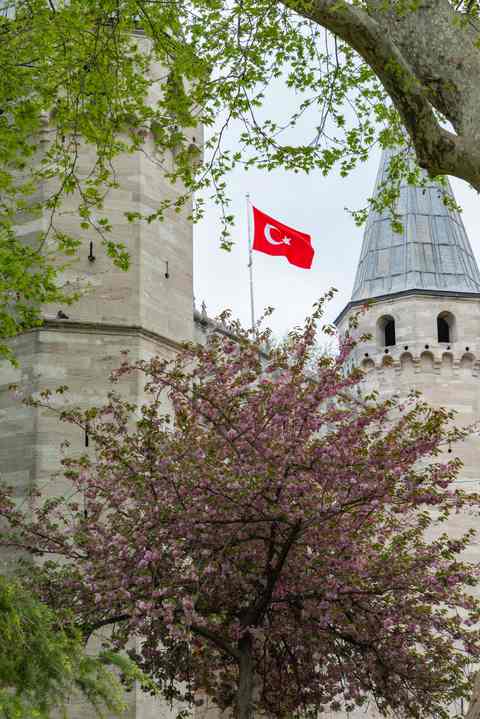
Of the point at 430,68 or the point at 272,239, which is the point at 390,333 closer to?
the point at 272,239

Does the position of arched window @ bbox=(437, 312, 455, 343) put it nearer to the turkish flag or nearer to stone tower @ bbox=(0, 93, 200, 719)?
the turkish flag

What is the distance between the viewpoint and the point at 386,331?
31.4 m

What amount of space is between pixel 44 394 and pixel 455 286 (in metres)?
20.5

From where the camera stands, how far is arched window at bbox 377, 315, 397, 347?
1220 inches

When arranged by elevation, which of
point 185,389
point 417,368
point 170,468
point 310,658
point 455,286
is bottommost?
point 310,658

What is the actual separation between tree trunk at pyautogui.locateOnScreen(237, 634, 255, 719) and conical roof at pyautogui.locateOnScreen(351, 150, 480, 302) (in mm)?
20773

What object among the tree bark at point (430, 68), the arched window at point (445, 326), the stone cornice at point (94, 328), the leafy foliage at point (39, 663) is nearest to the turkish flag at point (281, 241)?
the arched window at point (445, 326)

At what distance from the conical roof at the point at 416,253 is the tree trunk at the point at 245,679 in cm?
2077

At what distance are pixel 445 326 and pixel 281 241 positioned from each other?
29.0 feet

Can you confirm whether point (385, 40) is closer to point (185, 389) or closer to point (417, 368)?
point (185, 389)

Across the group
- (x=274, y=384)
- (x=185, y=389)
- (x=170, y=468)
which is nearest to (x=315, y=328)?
(x=274, y=384)

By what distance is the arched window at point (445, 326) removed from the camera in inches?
1208

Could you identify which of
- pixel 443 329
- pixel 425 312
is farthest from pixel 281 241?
pixel 443 329

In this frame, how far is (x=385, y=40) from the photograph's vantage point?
8.68 meters
